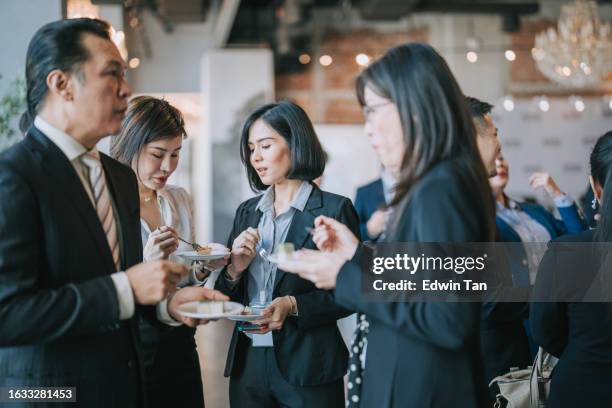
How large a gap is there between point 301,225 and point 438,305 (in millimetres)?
1051

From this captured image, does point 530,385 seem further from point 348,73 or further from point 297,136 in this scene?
point 348,73

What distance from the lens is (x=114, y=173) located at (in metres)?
1.99

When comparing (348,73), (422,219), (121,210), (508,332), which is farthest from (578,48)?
(121,210)

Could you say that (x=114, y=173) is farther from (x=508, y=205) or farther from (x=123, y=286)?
(x=508, y=205)

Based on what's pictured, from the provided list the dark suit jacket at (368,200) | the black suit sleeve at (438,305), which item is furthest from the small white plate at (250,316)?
the dark suit jacket at (368,200)

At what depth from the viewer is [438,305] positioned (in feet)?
5.67

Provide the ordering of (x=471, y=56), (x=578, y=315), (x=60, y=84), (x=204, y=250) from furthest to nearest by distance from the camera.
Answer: (x=471, y=56)
(x=204, y=250)
(x=578, y=315)
(x=60, y=84)

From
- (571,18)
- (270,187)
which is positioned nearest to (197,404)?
(270,187)

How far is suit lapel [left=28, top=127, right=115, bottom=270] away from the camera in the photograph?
5.73 feet

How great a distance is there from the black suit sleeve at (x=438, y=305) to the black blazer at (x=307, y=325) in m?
0.85

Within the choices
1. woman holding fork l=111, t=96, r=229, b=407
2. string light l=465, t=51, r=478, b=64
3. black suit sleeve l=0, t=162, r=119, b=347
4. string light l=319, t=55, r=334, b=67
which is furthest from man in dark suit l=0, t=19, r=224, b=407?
string light l=465, t=51, r=478, b=64

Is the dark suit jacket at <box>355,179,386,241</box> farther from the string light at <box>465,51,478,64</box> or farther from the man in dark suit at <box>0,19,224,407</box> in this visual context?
the string light at <box>465,51,478,64</box>

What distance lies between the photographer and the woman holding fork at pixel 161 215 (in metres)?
2.68

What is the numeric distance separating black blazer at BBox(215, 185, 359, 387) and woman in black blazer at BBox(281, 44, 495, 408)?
685 mm
